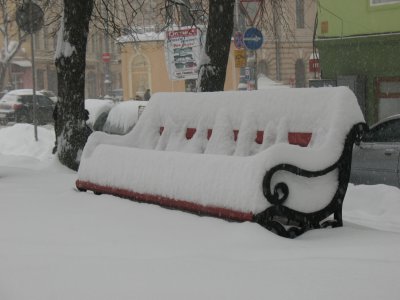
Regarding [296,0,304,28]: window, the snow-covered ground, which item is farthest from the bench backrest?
[296,0,304,28]: window

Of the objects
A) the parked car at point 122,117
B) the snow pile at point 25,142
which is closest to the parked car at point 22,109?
the snow pile at point 25,142

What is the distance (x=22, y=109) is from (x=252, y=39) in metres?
18.5

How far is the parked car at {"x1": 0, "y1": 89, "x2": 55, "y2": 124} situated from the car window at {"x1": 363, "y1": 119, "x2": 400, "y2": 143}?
76.5 ft

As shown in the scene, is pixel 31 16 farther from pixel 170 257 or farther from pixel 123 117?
pixel 170 257

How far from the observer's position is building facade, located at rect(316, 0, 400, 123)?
17188 mm

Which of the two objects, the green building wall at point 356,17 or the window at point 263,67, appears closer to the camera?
the green building wall at point 356,17

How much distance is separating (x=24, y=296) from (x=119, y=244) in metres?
1.08

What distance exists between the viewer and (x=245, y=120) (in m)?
6.04

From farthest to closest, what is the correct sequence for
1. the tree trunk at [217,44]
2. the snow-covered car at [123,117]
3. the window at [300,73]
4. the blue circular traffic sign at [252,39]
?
the window at [300,73], the snow-covered car at [123,117], the blue circular traffic sign at [252,39], the tree trunk at [217,44]

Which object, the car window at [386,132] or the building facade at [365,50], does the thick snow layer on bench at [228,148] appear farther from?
the building facade at [365,50]

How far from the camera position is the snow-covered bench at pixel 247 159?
185 inches

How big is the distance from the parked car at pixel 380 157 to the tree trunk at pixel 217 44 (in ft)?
9.82

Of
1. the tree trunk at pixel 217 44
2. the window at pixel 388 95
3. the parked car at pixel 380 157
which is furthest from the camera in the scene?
the window at pixel 388 95

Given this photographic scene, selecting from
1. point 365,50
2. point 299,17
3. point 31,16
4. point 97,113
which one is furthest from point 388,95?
point 299,17
